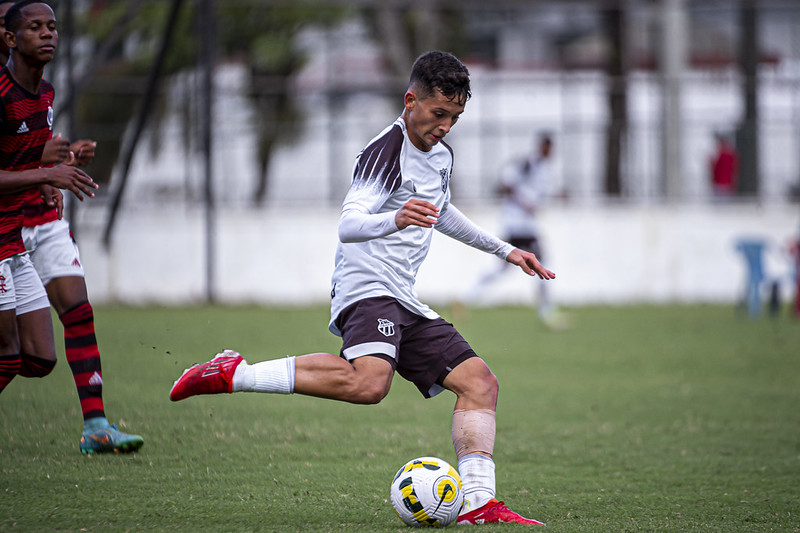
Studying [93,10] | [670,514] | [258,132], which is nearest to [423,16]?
[258,132]

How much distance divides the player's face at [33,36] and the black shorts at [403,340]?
6.10 feet

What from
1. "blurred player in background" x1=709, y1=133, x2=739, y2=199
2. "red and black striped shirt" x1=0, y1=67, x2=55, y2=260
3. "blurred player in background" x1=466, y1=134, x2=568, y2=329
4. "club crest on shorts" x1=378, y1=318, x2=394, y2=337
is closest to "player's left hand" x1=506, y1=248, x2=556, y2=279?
"club crest on shorts" x1=378, y1=318, x2=394, y2=337

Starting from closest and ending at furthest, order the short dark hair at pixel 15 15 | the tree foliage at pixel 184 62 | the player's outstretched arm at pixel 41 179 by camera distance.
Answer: the player's outstretched arm at pixel 41 179, the short dark hair at pixel 15 15, the tree foliage at pixel 184 62

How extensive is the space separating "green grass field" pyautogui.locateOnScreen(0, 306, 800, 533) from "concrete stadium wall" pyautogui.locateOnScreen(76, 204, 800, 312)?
18.5 ft

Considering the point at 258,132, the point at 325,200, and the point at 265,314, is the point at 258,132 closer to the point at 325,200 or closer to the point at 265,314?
the point at 325,200

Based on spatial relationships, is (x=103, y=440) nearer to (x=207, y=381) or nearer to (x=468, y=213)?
(x=207, y=381)

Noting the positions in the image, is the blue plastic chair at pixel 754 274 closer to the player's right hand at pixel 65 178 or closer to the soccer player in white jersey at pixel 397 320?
the soccer player in white jersey at pixel 397 320

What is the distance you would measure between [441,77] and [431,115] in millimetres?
162

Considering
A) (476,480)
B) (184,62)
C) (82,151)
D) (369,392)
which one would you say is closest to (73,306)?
(82,151)

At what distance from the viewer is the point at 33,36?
480 cm

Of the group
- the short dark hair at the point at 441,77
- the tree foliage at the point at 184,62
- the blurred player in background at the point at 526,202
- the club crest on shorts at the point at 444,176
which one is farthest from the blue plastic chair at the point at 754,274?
the short dark hair at the point at 441,77

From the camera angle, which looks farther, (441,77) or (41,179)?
(41,179)

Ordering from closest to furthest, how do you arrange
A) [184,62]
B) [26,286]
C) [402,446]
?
[26,286] → [402,446] → [184,62]

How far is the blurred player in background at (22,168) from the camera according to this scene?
464 cm
